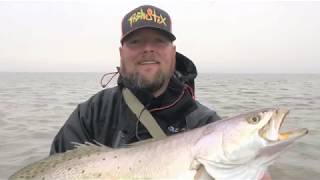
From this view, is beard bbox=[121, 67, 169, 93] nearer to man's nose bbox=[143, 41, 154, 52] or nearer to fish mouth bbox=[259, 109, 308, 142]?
man's nose bbox=[143, 41, 154, 52]

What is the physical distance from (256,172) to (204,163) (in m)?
0.36

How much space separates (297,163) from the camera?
9.80 meters

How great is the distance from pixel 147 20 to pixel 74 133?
1.40m

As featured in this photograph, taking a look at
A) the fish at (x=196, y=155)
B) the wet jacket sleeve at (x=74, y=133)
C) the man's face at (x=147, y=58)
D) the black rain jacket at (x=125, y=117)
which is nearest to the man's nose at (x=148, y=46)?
the man's face at (x=147, y=58)

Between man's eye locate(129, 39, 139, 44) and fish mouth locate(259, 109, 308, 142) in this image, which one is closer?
fish mouth locate(259, 109, 308, 142)

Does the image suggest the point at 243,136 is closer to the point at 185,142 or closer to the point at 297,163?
the point at 185,142

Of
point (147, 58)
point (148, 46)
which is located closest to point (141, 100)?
point (147, 58)

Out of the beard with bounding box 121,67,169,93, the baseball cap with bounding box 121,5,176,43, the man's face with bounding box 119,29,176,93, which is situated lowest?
the beard with bounding box 121,67,169,93

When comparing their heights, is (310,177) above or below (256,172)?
below

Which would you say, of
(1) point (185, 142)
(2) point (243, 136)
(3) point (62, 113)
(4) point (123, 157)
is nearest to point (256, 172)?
(2) point (243, 136)

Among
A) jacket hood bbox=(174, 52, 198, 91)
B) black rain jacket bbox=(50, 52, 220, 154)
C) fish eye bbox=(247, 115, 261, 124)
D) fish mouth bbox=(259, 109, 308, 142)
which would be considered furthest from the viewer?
jacket hood bbox=(174, 52, 198, 91)

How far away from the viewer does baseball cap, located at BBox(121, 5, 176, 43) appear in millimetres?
4625

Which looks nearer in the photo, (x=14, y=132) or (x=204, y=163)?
(x=204, y=163)

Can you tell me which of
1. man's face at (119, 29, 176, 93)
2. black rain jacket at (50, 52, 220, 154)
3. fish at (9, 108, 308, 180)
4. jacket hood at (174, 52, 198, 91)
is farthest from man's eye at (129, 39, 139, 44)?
fish at (9, 108, 308, 180)
